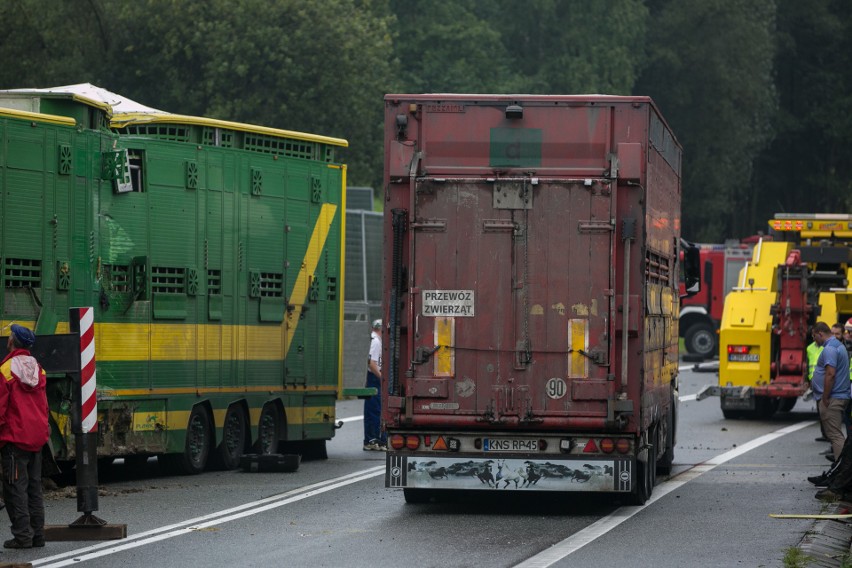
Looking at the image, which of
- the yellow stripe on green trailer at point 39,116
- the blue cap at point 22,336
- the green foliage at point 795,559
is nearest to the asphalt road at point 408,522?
the green foliage at point 795,559

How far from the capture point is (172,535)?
45.8 ft

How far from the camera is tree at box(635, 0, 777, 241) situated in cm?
7012

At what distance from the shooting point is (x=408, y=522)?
15.0m

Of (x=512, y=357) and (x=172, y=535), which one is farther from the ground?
(x=512, y=357)

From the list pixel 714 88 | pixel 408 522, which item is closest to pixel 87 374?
pixel 408 522

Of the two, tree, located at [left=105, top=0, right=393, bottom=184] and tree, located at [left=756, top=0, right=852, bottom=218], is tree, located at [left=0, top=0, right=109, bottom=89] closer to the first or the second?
tree, located at [left=105, top=0, right=393, bottom=184]

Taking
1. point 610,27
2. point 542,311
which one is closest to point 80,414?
point 542,311

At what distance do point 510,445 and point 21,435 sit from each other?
4307mm

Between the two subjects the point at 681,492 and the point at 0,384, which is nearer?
the point at 0,384

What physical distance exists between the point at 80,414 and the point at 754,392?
16.5 meters

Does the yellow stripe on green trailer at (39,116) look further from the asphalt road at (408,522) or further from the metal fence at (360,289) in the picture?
the metal fence at (360,289)

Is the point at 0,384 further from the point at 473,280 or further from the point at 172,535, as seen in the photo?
the point at 473,280

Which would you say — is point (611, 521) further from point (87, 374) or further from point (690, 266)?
point (690, 266)

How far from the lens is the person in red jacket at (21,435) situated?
42.9ft
